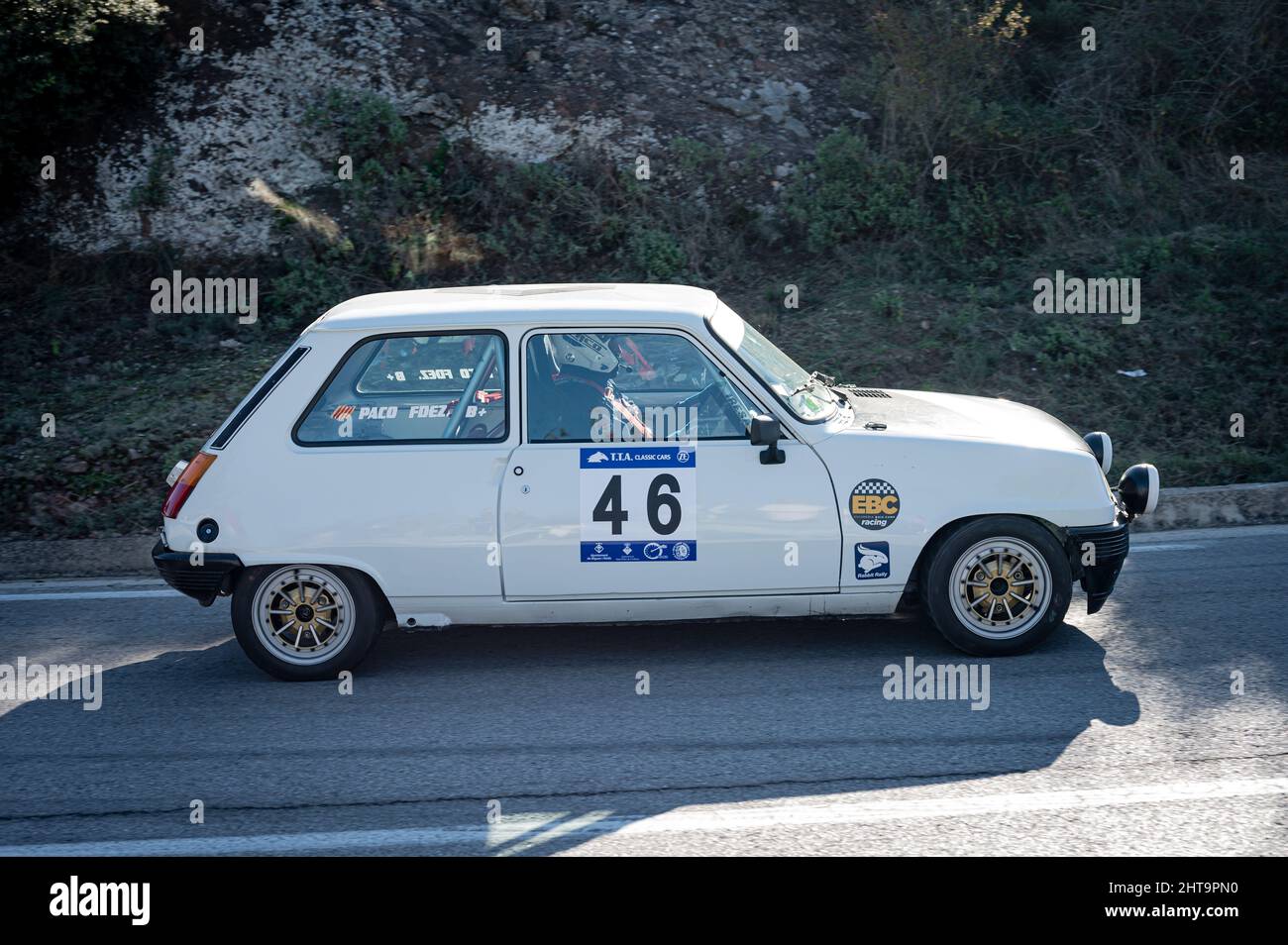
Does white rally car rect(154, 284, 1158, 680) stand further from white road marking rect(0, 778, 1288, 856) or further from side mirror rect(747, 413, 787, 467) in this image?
white road marking rect(0, 778, 1288, 856)

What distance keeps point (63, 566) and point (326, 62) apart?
7678 mm

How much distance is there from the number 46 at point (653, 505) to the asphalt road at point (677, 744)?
77 cm

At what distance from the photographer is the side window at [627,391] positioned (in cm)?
565

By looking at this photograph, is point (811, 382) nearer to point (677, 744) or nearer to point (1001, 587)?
point (1001, 587)

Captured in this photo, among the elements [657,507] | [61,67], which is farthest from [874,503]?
[61,67]

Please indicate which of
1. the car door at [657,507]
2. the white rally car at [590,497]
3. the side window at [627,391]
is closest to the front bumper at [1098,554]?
the white rally car at [590,497]

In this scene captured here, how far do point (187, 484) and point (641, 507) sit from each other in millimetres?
2210

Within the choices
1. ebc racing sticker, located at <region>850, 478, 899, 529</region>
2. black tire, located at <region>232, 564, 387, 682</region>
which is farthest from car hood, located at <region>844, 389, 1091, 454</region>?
black tire, located at <region>232, 564, 387, 682</region>

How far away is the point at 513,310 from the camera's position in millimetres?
5773

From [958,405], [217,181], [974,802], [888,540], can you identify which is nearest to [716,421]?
[888,540]

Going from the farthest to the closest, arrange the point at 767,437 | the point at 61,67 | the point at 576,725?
the point at 61,67 → the point at 767,437 → the point at 576,725

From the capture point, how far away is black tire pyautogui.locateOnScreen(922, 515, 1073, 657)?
5582 millimetres

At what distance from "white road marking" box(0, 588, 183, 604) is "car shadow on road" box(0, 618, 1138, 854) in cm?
130

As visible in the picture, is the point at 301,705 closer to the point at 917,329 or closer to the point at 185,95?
the point at 917,329
